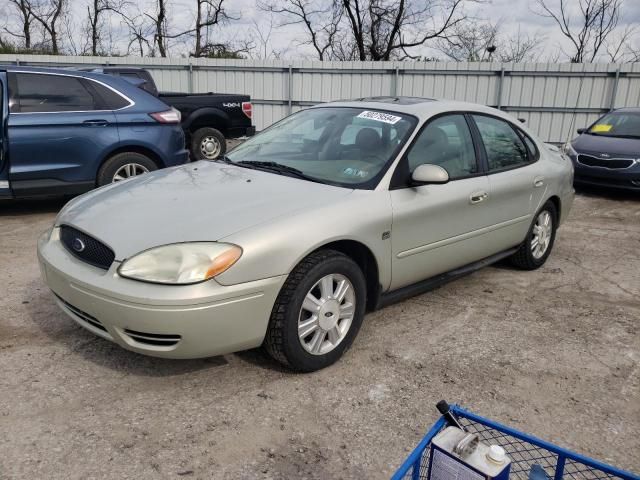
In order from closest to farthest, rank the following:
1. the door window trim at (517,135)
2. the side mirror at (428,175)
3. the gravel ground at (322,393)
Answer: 1. the gravel ground at (322,393)
2. the side mirror at (428,175)
3. the door window trim at (517,135)

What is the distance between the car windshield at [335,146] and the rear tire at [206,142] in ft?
21.4

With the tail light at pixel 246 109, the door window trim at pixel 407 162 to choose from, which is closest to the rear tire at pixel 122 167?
the door window trim at pixel 407 162

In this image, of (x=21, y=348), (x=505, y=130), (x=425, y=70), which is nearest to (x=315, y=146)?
(x=505, y=130)

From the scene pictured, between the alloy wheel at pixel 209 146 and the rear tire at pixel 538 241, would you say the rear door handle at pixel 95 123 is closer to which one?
the alloy wheel at pixel 209 146

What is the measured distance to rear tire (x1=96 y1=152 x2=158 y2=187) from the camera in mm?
6312

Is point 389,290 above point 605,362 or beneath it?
above

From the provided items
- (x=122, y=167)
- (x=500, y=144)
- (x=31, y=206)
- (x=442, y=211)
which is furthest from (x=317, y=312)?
(x=31, y=206)

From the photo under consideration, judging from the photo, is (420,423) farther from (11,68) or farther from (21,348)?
(11,68)

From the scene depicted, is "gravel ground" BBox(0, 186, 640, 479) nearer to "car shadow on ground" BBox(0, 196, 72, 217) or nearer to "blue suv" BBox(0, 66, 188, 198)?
"blue suv" BBox(0, 66, 188, 198)

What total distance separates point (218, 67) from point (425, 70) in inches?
227

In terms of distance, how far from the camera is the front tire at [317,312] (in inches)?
112

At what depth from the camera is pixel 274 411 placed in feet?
9.01

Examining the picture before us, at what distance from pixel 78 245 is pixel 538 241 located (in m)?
3.79

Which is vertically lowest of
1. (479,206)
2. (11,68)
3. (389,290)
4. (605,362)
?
(605,362)
